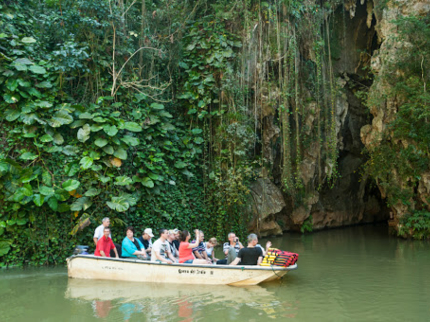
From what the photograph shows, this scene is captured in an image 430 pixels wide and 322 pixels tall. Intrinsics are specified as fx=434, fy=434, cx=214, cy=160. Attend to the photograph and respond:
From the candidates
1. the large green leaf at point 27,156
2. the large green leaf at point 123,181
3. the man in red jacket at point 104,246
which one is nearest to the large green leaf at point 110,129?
the large green leaf at point 123,181

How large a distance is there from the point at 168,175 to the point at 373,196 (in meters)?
13.4

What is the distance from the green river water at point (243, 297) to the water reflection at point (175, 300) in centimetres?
1

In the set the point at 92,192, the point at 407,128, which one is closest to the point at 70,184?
the point at 92,192

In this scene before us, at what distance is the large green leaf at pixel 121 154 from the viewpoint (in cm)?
1038

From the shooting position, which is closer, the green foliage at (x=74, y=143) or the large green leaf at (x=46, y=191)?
the large green leaf at (x=46, y=191)

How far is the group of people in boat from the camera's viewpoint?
751 centimetres

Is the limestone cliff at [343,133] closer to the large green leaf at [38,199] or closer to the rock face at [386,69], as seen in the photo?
the rock face at [386,69]

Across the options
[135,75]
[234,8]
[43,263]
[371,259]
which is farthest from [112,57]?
[371,259]

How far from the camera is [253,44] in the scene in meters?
13.2

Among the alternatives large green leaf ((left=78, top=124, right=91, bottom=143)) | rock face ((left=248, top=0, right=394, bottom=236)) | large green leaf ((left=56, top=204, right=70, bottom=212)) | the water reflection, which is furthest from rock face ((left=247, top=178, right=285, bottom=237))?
the water reflection

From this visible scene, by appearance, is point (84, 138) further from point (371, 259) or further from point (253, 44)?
point (371, 259)

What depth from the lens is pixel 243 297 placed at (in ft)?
22.2

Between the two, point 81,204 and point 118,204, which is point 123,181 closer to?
point 118,204

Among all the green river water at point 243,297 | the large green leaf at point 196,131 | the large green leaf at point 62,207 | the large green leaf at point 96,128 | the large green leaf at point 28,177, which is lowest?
the green river water at point 243,297
